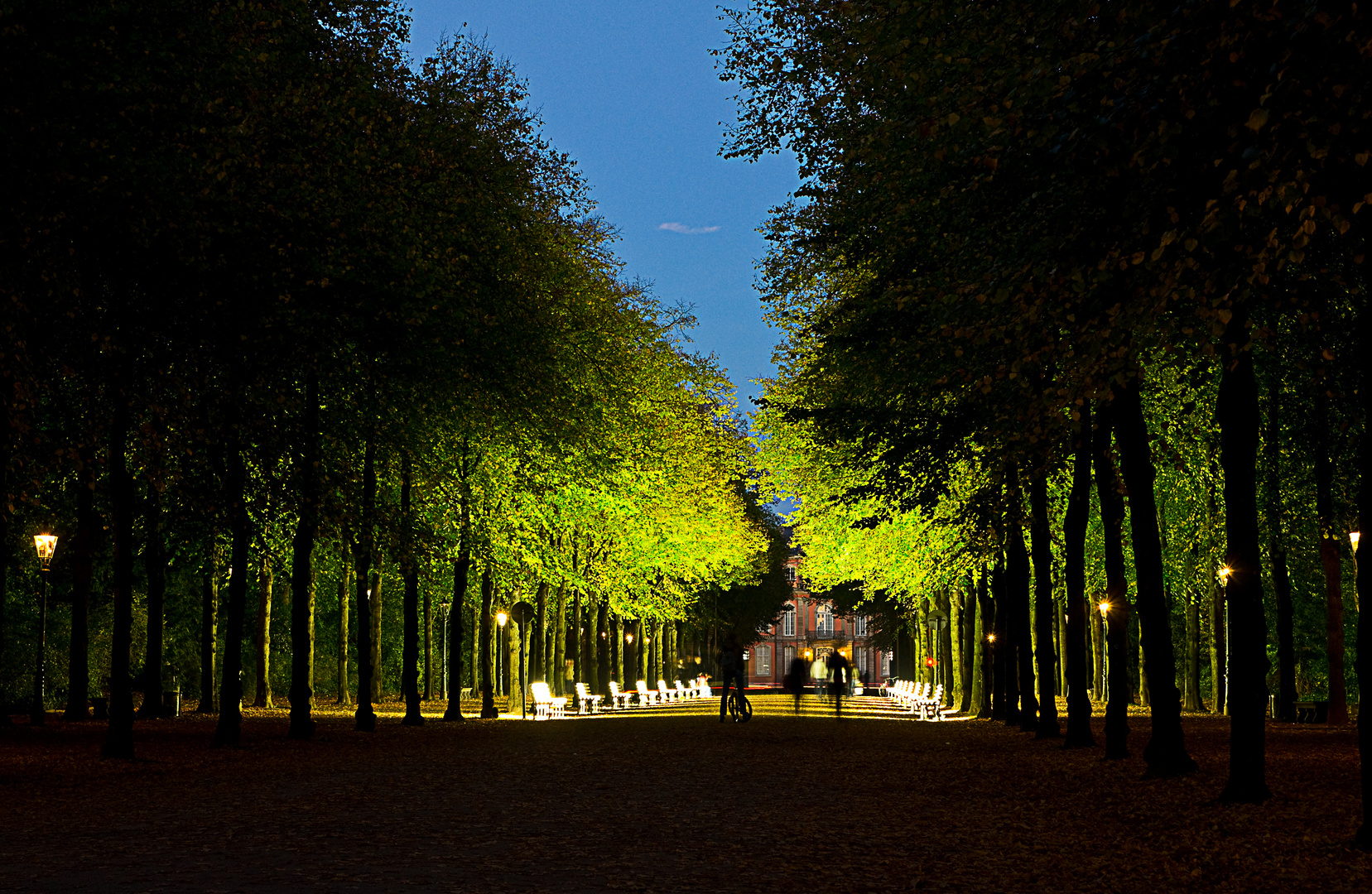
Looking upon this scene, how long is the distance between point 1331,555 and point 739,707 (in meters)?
15.6

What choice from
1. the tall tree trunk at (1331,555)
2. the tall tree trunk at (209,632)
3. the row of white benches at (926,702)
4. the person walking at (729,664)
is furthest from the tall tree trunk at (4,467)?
the row of white benches at (926,702)

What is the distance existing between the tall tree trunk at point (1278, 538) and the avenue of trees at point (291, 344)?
1535cm

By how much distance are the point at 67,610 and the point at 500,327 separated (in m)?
24.9

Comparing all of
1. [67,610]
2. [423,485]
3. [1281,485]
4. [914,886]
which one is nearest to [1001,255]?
[914,886]

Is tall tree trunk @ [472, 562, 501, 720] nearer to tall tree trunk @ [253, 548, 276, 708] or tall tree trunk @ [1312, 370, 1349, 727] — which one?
tall tree trunk @ [253, 548, 276, 708]

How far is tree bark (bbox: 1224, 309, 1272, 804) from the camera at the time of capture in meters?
14.0

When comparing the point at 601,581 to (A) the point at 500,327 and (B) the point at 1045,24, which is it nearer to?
(A) the point at 500,327

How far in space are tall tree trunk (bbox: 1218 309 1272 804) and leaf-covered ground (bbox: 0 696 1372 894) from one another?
0.49 m

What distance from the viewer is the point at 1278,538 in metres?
32.8

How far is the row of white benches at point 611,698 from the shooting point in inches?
1623

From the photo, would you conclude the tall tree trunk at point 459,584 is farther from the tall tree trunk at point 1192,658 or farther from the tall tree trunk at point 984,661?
the tall tree trunk at point 1192,658

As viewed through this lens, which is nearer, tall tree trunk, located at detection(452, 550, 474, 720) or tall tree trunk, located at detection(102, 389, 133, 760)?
tall tree trunk, located at detection(102, 389, 133, 760)

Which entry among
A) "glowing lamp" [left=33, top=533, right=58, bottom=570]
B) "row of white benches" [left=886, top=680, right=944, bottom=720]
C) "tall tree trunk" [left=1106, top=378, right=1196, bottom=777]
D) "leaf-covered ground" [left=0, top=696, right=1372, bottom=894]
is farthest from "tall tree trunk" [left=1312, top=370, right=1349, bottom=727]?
"glowing lamp" [left=33, top=533, right=58, bottom=570]

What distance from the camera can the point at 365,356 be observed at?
81.6ft
